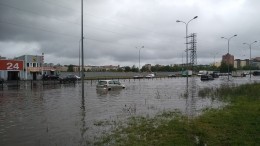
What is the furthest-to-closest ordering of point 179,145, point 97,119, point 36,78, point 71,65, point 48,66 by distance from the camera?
1. point 71,65
2. point 48,66
3. point 36,78
4. point 97,119
5. point 179,145

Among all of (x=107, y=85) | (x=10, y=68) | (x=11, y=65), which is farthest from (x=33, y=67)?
(x=107, y=85)

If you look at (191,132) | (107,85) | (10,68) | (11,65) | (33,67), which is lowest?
(191,132)

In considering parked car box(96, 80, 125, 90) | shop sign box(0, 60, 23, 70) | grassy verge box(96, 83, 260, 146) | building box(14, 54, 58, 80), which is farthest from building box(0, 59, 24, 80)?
grassy verge box(96, 83, 260, 146)

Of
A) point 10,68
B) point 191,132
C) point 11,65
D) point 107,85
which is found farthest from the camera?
point 11,65

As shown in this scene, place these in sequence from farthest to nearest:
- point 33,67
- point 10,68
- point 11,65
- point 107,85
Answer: point 33,67 < point 11,65 < point 10,68 < point 107,85

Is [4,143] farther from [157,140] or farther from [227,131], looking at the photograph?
[227,131]

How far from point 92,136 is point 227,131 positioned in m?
4.96

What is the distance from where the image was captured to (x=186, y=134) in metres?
10.9

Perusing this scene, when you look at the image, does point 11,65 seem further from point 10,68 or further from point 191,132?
point 191,132

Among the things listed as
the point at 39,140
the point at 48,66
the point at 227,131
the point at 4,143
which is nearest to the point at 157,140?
the point at 227,131

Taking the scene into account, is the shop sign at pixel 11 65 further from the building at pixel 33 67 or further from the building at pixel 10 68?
the building at pixel 33 67

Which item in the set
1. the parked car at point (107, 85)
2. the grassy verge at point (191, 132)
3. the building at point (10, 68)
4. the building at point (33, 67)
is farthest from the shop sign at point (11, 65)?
the grassy verge at point (191, 132)

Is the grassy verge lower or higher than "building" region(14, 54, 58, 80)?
lower

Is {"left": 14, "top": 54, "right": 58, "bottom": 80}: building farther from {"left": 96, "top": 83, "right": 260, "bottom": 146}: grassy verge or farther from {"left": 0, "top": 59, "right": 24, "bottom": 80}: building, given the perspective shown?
{"left": 96, "top": 83, "right": 260, "bottom": 146}: grassy verge
